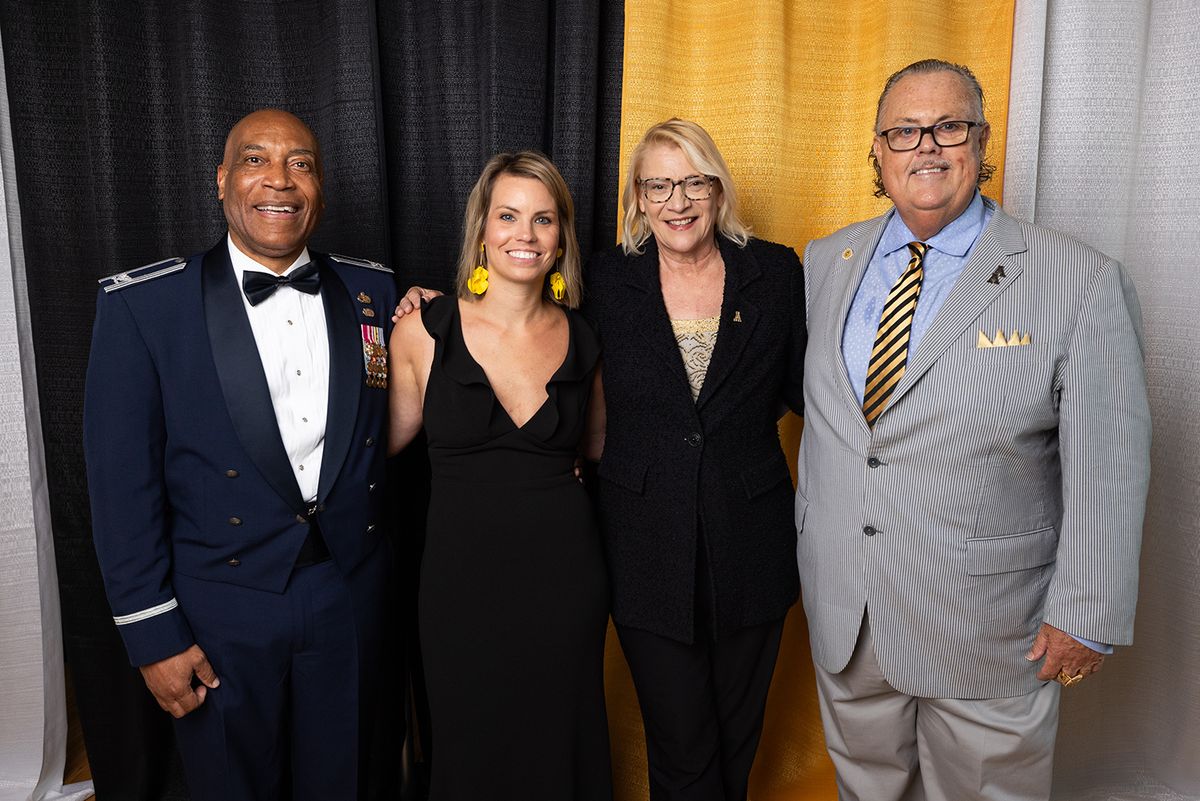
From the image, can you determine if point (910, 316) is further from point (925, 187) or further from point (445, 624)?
point (445, 624)

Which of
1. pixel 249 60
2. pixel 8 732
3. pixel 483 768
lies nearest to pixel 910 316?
pixel 483 768

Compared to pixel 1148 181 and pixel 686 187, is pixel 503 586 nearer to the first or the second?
pixel 686 187

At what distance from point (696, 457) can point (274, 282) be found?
3.15ft

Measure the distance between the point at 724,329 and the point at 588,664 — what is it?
0.82 m

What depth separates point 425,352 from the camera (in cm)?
198

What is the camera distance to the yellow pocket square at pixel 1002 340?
160 centimetres

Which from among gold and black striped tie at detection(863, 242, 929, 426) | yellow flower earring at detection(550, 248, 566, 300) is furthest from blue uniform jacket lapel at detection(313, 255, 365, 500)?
gold and black striped tie at detection(863, 242, 929, 426)

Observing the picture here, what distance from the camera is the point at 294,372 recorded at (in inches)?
70.2

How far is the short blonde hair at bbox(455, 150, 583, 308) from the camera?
1.97 m

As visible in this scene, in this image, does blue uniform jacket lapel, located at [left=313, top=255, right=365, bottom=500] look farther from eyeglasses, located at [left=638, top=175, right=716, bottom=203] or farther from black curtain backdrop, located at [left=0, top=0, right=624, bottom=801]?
eyeglasses, located at [left=638, top=175, right=716, bottom=203]

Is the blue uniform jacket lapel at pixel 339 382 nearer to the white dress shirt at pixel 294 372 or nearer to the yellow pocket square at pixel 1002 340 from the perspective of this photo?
the white dress shirt at pixel 294 372

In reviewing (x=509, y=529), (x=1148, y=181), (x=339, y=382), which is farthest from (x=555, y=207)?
(x=1148, y=181)

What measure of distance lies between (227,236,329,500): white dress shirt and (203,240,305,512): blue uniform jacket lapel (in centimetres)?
2

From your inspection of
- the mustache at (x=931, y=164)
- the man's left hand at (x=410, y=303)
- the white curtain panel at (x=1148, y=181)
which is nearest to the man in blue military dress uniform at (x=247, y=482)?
the man's left hand at (x=410, y=303)
